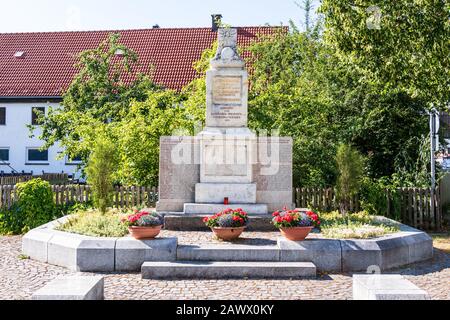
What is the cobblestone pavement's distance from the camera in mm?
6906

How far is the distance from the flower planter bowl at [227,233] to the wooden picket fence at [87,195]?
5.38 m

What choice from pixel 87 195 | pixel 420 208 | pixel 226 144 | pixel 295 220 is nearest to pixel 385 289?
pixel 295 220

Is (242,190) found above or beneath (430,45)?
beneath

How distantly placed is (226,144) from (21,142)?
80.9 feet

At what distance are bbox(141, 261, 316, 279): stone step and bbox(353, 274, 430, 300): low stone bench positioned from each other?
1806mm

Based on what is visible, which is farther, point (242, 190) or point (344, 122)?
point (344, 122)

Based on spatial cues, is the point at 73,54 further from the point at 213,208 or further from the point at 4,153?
the point at 213,208

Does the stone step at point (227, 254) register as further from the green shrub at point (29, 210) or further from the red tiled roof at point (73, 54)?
the red tiled roof at point (73, 54)

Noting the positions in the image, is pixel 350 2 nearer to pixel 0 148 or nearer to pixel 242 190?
pixel 242 190

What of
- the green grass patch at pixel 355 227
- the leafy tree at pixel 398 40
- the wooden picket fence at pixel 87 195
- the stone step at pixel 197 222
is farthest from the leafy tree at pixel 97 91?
the green grass patch at pixel 355 227

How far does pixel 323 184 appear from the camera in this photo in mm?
16125

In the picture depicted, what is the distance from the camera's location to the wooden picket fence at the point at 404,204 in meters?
14.3
